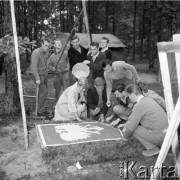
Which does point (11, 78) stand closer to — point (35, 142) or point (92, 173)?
point (35, 142)

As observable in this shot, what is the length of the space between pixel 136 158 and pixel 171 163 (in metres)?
0.47

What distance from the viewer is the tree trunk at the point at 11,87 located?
533cm

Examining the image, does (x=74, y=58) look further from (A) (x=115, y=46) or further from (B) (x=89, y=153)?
(A) (x=115, y=46)

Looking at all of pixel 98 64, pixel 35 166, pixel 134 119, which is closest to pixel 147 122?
pixel 134 119

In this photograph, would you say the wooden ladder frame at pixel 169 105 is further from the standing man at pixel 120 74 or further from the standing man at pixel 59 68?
the standing man at pixel 59 68

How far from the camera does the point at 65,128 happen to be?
4.16 meters

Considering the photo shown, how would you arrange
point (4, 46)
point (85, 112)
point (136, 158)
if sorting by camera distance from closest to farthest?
1. point (136, 158)
2. point (4, 46)
3. point (85, 112)

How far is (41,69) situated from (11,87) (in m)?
0.83

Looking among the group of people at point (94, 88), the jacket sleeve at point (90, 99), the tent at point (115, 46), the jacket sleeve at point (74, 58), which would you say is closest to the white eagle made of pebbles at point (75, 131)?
the group of people at point (94, 88)

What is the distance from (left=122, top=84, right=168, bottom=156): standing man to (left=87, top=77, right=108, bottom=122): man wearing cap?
1319 mm

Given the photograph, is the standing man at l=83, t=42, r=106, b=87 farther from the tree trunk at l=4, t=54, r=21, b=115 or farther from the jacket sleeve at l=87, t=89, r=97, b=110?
the tree trunk at l=4, t=54, r=21, b=115

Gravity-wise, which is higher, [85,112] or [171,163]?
[85,112]

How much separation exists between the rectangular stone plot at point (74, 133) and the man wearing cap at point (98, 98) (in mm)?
477

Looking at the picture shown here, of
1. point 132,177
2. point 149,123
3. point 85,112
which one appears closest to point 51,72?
point 85,112
